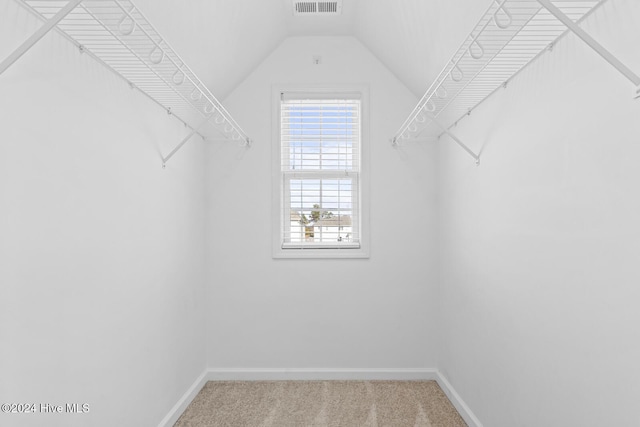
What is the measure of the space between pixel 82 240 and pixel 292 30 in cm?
233

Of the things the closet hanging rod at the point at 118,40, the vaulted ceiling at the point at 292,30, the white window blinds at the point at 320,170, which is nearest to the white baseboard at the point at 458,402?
the white window blinds at the point at 320,170

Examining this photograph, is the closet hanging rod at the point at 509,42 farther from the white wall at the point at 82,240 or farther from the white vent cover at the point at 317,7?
the white wall at the point at 82,240

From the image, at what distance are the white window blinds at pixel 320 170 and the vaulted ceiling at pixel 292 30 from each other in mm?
490

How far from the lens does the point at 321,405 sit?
2.82 metres

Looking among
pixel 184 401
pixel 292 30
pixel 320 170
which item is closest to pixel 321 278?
pixel 320 170

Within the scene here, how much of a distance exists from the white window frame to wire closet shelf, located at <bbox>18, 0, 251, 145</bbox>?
0.91m

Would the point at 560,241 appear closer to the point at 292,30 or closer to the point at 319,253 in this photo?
the point at 319,253

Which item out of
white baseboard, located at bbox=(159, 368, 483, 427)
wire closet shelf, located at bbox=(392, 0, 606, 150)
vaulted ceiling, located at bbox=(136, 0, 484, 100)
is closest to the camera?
wire closet shelf, located at bbox=(392, 0, 606, 150)

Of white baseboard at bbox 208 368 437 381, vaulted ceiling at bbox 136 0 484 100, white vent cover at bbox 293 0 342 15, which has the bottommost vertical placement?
white baseboard at bbox 208 368 437 381

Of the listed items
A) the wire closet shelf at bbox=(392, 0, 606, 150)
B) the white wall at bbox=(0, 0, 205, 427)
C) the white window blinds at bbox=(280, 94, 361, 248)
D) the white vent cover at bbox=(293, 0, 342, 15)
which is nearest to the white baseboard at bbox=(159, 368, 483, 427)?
the white wall at bbox=(0, 0, 205, 427)

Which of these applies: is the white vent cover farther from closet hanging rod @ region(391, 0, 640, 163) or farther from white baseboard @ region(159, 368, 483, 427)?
white baseboard @ region(159, 368, 483, 427)

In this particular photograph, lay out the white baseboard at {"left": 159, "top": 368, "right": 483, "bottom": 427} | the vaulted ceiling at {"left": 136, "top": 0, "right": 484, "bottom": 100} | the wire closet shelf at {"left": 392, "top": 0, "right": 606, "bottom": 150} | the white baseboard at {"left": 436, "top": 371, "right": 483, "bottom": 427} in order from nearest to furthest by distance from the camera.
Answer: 1. the wire closet shelf at {"left": 392, "top": 0, "right": 606, "bottom": 150}
2. the vaulted ceiling at {"left": 136, "top": 0, "right": 484, "bottom": 100}
3. the white baseboard at {"left": 436, "top": 371, "right": 483, "bottom": 427}
4. the white baseboard at {"left": 159, "top": 368, "right": 483, "bottom": 427}

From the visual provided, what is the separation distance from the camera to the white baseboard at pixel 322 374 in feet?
10.7

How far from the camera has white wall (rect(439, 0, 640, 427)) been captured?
→ 126 centimetres
